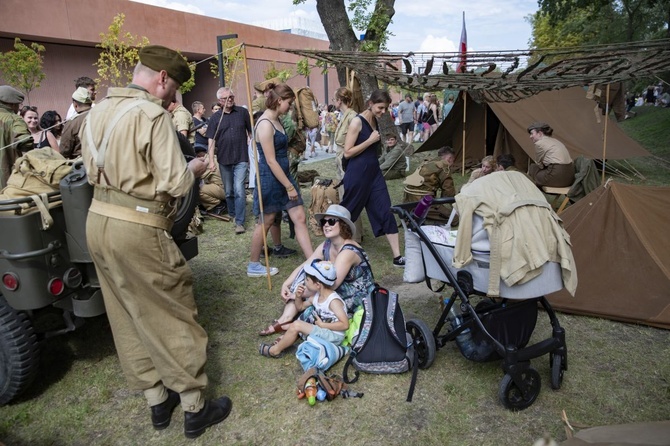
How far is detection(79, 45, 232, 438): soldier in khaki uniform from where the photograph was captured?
2.40 meters

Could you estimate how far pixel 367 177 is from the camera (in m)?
5.11

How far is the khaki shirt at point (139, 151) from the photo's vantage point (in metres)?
2.37

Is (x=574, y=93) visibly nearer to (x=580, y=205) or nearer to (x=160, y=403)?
(x=580, y=205)

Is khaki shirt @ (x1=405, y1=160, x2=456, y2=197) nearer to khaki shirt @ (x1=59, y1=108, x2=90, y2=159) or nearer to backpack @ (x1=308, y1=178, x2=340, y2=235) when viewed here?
backpack @ (x1=308, y1=178, x2=340, y2=235)

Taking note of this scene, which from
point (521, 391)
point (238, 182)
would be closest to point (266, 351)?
point (521, 391)

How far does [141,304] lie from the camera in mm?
2543

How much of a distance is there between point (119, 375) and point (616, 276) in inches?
153

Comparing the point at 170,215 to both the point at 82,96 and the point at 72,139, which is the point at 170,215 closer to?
the point at 72,139

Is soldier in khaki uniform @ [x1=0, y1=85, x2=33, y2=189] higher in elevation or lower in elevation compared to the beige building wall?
lower

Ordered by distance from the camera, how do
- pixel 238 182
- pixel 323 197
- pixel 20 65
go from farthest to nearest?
1. pixel 20 65
2. pixel 238 182
3. pixel 323 197

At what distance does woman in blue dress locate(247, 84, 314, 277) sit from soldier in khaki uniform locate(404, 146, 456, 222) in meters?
2.12

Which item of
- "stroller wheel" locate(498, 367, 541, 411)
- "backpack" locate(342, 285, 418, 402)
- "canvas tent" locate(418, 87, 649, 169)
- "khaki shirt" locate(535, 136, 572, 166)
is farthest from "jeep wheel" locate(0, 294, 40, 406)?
"canvas tent" locate(418, 87, 649, 169)

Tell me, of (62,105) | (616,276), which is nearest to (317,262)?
(616,276)

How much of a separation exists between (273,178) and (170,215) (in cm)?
219
